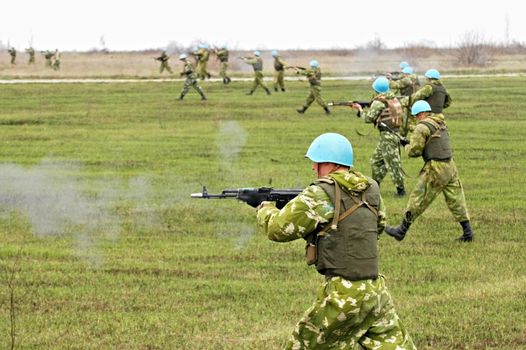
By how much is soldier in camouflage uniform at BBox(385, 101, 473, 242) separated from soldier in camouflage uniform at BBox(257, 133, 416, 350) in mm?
6269

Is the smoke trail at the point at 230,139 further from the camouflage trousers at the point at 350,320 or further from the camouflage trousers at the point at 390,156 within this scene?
the camouflage trousers at the point at 350,320

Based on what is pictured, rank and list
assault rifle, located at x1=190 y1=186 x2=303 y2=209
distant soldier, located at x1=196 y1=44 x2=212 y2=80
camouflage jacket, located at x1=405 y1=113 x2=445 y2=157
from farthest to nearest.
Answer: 1. distant soldier, located at x1=196 y1=44 x2=212 y2=80
2. camouflage jacket, located at x1=405 y1=113 x2=445 y2=157
3. assault rifle, located at x1=190 y1=186 x2=303 y2=209

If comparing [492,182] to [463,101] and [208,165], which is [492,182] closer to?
[208,165]

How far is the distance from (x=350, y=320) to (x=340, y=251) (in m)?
0.46

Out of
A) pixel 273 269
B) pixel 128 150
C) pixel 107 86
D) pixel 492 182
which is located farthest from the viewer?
pixel 107 86

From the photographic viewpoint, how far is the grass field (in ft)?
30.5

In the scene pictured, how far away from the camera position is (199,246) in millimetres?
12930

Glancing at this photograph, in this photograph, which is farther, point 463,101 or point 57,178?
point 463,101

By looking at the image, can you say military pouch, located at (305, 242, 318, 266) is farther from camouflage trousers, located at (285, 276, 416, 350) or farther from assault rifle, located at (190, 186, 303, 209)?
assault rifle, located at (190, 186, 303, 209)

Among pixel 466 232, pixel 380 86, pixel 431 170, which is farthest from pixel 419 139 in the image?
pixel 380 86

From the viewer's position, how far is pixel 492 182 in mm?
18219

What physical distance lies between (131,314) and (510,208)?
792 cm

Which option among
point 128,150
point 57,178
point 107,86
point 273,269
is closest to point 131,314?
point 273,269

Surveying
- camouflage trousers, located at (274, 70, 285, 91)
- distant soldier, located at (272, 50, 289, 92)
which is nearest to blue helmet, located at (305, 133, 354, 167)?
distant soldier, located at (272, 50, 289, 92)
